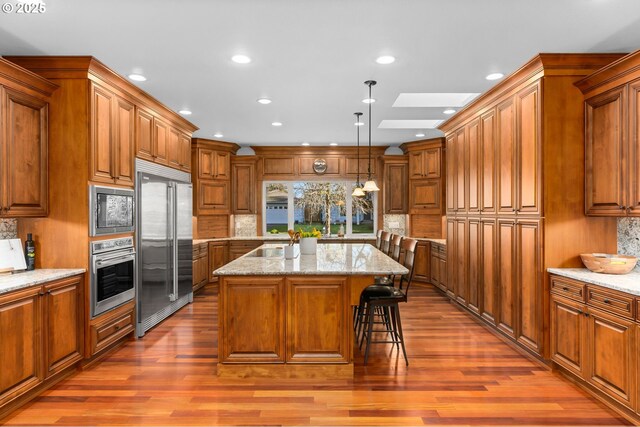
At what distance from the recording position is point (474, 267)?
16.0ft

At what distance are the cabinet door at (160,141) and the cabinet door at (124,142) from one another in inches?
19.7

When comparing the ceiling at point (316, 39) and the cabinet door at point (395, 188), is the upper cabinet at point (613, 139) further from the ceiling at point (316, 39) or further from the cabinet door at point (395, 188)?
the cabinet door at point (395, 188)

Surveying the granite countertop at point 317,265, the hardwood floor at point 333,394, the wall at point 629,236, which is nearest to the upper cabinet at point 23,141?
the hardwood floor at point 333,394

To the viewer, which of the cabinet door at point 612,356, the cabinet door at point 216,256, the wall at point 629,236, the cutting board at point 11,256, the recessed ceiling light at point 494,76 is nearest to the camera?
the cabinet door at point 612,356

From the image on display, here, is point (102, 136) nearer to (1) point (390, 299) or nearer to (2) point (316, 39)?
(2) point (316, 39)

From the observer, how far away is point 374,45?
125 inches

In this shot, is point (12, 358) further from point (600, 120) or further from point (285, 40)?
point (600, 120)

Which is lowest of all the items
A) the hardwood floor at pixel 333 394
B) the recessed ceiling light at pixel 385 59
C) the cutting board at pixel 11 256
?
the hardwood floor at pixel 333 394

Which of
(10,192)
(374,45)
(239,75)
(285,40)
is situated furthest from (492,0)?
(10,192)

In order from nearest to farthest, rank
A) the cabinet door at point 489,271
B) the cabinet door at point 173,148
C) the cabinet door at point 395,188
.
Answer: the cabinet door at point 489,271, the cabinet door at point 173,148, the cabinet door at point 395,188

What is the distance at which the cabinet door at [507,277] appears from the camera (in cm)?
392

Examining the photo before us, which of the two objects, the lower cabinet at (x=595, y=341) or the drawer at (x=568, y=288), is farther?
the drawer at (x=568, y=288)

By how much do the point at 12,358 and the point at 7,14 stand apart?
223cm

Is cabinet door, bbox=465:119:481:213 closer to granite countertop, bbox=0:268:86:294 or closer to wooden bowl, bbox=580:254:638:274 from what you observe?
wooden bowl, bbox=580:254:638:274
